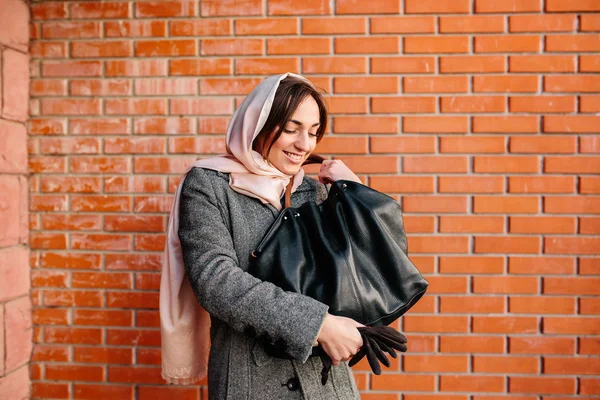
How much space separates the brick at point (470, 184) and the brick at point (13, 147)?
1975 millimetres

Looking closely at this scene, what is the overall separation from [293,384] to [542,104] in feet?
5.41

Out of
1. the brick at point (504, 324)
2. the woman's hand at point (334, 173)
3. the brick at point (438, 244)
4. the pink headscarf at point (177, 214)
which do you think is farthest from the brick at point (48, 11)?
the brick at point (504, 324)

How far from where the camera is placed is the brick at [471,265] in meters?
2.09

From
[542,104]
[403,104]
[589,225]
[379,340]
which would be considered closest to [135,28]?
[403,104]

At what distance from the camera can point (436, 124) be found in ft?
6.89

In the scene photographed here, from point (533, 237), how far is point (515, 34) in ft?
3.05

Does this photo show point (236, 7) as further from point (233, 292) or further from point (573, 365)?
point (573, 365)

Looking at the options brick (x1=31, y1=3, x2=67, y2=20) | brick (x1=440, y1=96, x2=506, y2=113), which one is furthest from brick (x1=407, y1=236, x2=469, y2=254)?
brick (x1=31, y1=3, x2=67, y2=20)

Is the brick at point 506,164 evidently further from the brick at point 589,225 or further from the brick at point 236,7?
the brick at point 236,7

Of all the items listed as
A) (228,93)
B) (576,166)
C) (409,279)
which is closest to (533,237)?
(576,166)

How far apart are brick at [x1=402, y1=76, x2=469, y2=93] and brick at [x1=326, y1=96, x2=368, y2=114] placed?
0.21 m

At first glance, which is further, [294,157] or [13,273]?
[13,273]

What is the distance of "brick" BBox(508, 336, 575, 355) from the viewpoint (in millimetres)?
2080

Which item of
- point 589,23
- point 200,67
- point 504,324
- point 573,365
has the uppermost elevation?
point 589,23
